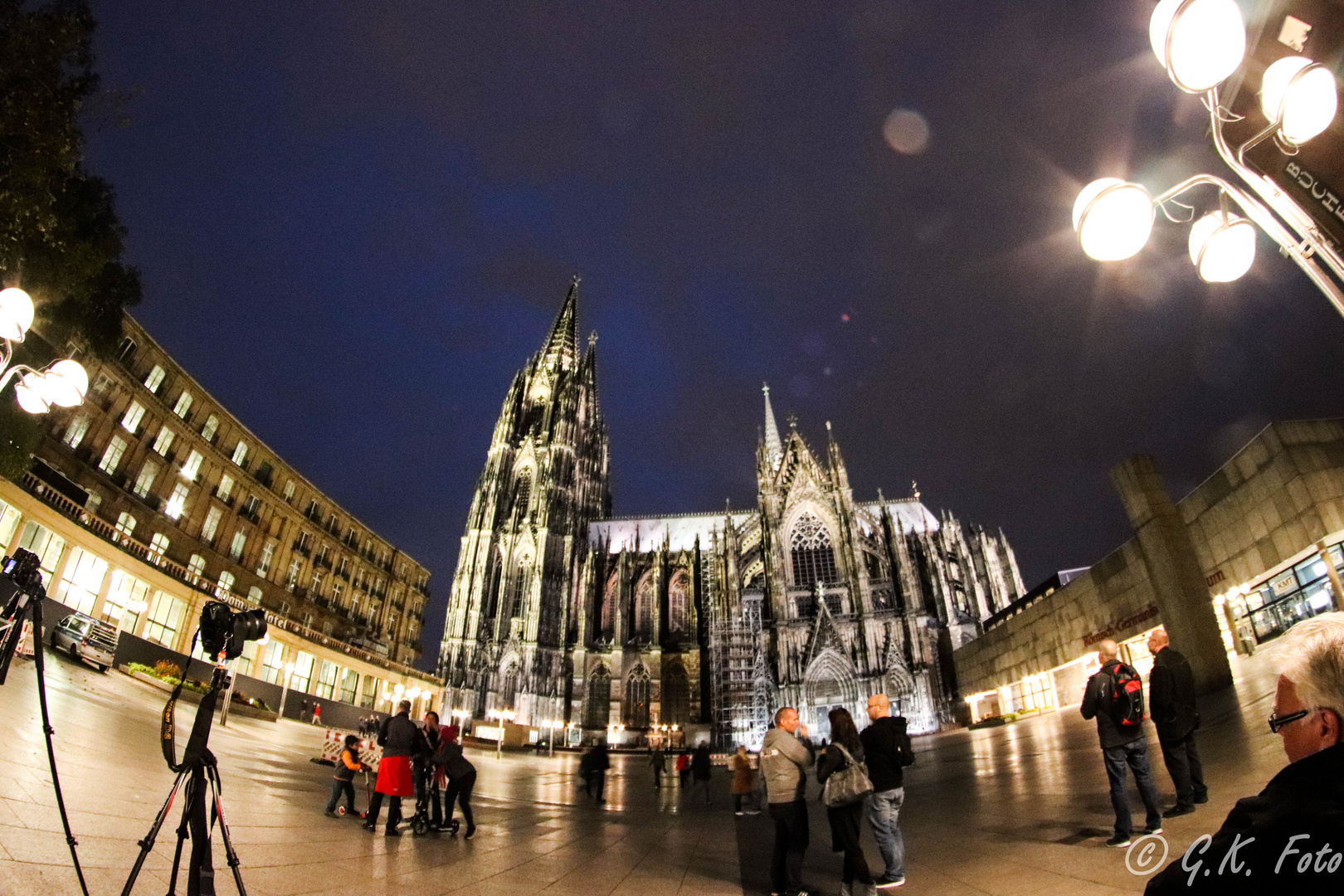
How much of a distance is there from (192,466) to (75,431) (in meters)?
6.99

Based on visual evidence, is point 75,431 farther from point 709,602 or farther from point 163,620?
point 709,602

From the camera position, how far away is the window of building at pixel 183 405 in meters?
32.8

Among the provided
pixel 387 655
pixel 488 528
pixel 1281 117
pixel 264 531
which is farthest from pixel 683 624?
pixel 1281 117

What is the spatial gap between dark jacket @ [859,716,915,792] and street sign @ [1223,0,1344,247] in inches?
364

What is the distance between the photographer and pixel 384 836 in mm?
6863

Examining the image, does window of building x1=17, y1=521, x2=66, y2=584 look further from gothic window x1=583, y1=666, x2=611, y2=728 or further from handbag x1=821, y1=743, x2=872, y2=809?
gothic window x1=583, y1=666, x2=611, y2=728

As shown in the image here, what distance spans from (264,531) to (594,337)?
1633 inches

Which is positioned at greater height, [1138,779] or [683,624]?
[683,624]

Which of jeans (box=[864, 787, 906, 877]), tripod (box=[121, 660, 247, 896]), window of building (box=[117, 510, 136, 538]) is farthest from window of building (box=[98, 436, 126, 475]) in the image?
jeans (box=[864, 787, 906, 877])

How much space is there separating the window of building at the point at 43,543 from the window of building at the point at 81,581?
54 cm

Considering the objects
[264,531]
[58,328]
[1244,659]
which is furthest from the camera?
[264,531]

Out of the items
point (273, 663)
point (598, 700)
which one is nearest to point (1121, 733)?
point (273, 663)

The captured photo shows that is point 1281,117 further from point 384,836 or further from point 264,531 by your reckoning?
point 264,531

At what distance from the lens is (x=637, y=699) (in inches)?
1681
